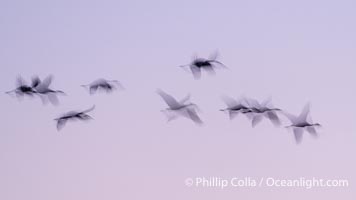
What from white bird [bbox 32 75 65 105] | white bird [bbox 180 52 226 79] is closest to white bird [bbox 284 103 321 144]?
white bird [bbox 180 52 226 79]

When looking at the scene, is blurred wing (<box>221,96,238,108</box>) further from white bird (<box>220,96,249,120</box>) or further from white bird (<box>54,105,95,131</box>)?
white bird (<box>54,105,95,131</box>)

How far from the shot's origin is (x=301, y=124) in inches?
57.1

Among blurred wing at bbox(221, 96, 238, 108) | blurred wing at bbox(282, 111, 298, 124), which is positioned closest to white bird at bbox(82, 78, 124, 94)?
blurred wing at bbox(221, 96, 238, 108)

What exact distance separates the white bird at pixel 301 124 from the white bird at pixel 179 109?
10.7 inches

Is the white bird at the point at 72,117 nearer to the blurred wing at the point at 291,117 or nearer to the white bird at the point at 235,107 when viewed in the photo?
the white bird at the point at 235,107

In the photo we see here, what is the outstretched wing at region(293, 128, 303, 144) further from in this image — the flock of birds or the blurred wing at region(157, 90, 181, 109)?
the blurred wing at region(157, 90, 181, 109)

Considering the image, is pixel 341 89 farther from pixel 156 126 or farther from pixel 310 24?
pixel 156 126

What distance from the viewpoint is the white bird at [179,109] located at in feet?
4.86

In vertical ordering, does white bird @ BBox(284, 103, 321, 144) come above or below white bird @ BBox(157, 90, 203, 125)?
below

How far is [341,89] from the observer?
1.47 metres

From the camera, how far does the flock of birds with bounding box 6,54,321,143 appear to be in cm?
146

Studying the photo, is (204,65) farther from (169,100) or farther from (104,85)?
(104,85)

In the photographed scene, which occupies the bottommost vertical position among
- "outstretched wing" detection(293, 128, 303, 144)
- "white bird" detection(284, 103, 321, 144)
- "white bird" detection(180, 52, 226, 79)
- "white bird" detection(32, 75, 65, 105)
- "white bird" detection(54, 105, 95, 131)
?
"outstretched wing" detection(293, 128, 303, 144)

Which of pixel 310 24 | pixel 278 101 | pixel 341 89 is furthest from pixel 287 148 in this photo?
pixel 310 24
